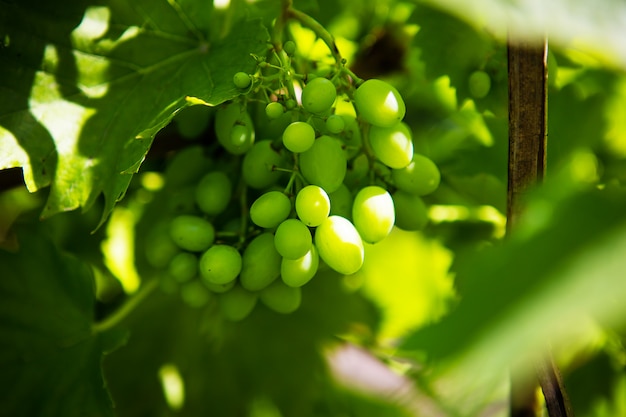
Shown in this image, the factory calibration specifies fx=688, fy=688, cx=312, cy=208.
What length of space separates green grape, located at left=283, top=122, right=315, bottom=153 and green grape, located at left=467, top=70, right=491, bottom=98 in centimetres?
29

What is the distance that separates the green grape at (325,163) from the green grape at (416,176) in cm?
8

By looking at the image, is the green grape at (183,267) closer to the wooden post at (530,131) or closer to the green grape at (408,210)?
the green grape at (408,210)

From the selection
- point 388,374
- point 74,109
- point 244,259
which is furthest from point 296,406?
point 74,109

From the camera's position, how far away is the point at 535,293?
0.27m

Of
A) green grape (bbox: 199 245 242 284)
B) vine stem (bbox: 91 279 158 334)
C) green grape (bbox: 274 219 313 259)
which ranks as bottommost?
vine stem (bbox: 91 279 158 334)

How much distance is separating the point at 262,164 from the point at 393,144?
0.43 feet

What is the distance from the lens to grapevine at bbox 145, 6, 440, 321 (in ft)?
2.05

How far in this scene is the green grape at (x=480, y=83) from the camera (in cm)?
82

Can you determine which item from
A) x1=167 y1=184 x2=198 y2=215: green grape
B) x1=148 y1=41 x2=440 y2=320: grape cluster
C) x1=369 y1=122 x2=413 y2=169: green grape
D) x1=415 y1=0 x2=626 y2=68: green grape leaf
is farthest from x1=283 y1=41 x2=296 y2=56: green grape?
x1=415 y1=0 x2=626 y2=68: green grape leaf

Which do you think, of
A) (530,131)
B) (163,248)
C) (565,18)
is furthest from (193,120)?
(565,18)

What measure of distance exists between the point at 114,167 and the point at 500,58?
0.47 m

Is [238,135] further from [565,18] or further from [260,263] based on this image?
[565,18]

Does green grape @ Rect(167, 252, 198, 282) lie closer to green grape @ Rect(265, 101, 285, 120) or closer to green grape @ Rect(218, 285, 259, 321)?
green grape @ Rect(218, 285, 259, 321)

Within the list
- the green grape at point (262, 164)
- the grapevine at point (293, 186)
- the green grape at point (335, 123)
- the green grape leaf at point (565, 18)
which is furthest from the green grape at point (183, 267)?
the green grape leaf at point (565, 18)
